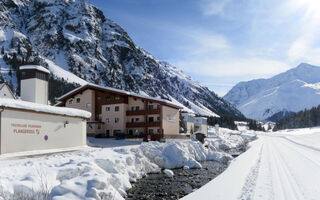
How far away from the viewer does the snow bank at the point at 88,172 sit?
398 inches

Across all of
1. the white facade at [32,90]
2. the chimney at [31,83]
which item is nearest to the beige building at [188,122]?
the white facade at [32,90]

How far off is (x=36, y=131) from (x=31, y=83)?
7471mm

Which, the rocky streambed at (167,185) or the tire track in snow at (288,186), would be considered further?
the rocky streambed at (167,185)

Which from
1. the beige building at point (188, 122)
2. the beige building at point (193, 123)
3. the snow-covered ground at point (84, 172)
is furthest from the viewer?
the beige building at point (193, 123)

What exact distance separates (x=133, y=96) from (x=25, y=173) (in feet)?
110

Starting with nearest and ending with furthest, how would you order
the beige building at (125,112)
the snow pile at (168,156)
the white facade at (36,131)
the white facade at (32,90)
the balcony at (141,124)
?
1. the white facade at (36,131)
2. the snow pile at (168,156)
3. the white facade at (32,90)
4. the balcony at (141,124)
5. the beige building at (125,112)

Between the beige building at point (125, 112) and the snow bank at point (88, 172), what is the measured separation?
59.3 feet

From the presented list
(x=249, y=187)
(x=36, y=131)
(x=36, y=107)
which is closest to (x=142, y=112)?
(x=36, y=131)

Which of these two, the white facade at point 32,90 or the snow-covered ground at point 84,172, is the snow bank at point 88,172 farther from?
the white facade at point 32,90

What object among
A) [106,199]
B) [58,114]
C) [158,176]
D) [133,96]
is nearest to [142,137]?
[133,96]

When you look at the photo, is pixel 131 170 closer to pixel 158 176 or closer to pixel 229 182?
pixel 158 176

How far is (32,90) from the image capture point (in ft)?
88.5

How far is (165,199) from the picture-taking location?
1326 cm

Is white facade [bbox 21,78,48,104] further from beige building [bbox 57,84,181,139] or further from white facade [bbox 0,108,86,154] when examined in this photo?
beige building [bbox 57,84,181,139]
